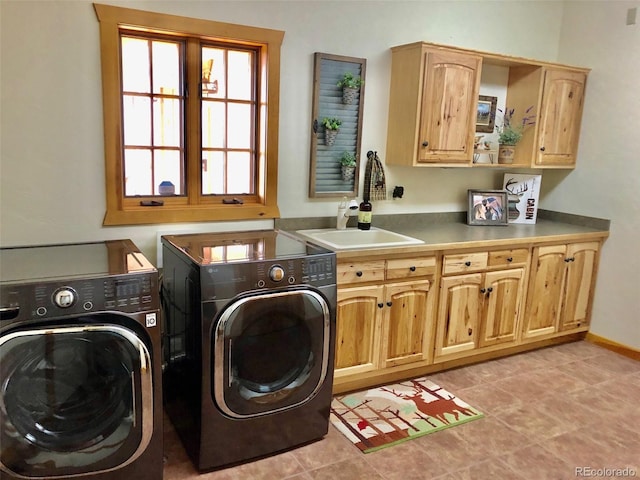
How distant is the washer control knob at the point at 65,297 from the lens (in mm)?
1822

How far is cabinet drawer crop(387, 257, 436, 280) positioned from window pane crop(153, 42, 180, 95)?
1.57 metres

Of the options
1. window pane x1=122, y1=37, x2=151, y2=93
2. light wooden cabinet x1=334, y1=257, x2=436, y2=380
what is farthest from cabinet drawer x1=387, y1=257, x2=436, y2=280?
window pane x1=122, y1=37, x2=151, y2=93

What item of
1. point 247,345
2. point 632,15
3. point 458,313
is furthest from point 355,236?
point 632,15

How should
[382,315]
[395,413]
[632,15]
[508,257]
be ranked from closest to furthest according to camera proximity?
[395,413] < [382,315] < [508,257] < [632,15]

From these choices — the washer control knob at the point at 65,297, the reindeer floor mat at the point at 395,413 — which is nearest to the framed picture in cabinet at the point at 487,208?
the reindeer floor mat at the point at 395,413

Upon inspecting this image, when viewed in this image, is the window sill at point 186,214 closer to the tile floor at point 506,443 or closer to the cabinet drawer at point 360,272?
the cabinet drawer at point 360,272

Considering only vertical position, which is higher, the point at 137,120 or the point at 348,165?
the point at 137,120

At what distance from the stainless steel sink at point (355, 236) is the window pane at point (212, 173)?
572mm

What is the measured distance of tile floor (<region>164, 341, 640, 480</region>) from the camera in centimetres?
236

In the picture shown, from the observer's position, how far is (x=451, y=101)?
10.9ft

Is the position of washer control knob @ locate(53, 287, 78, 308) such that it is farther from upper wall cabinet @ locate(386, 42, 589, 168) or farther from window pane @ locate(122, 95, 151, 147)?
upper wall cabinet @ locate(386, 42, 589, 168)

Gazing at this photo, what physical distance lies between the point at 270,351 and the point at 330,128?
1.51 metres

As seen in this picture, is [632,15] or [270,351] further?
[632,15]

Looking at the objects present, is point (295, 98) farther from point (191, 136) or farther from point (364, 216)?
point (364, 216)
